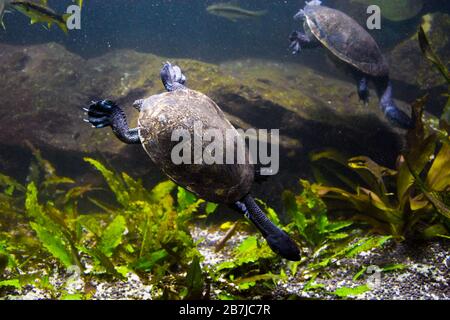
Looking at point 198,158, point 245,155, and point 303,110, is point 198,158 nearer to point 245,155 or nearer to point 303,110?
point 245,155

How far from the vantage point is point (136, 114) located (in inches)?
223

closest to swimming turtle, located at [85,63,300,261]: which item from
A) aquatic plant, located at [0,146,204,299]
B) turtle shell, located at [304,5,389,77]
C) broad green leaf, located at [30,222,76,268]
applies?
aquatic plant, located at [0,146,204,299]

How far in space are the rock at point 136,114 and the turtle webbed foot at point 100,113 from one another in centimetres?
165

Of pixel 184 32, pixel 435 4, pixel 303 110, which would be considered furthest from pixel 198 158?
pixel 184 32

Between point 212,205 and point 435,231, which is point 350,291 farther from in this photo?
point 212,205

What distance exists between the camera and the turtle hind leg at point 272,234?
285 centimetres

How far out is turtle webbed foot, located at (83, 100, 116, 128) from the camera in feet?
11.9

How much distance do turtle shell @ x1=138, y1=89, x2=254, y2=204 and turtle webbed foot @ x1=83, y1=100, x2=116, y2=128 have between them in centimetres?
69

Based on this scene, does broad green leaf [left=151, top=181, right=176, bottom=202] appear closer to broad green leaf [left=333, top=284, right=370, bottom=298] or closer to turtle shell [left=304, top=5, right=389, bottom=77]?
broad green leaf [left=333, top=284, right=370, bottom=298]

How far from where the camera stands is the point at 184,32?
21312 mm

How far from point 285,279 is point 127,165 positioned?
11.1 ft

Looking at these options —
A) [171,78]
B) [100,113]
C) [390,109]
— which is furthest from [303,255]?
[390,109]

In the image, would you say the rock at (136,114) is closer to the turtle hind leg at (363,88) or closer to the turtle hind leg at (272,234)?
the turtle hind leg at (363,88)

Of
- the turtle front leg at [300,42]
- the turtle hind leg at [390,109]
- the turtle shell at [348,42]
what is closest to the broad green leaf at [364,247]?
the turtle hind leg at [390,109]
